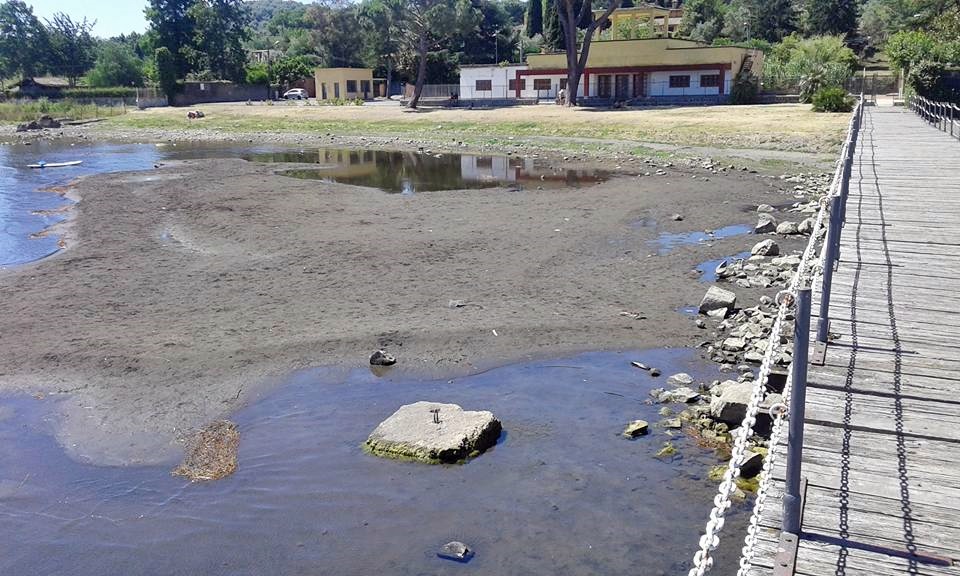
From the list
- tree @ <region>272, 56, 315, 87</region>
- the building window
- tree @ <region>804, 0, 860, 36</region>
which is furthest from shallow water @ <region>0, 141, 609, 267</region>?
tree @ <region>804, 0, 860, 36</region>

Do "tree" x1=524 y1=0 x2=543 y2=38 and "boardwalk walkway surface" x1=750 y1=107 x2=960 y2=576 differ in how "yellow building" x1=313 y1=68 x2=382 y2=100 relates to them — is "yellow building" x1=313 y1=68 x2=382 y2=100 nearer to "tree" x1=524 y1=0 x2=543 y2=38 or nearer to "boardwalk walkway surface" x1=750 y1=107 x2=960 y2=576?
"tree" x1=524 y1=0 x2=543 y2=38

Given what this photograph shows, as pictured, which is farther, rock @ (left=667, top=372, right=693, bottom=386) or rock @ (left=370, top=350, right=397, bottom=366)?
rock @ (left=370, top=350, right=397, bottom=366)

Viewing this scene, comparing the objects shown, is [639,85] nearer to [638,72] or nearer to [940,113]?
[638,72]

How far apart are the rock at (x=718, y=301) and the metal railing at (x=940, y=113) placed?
19821 mm

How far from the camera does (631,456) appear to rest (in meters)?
8.62

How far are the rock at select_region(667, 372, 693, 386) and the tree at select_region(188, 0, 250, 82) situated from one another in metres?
96.2

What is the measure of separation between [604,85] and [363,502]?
213 feet

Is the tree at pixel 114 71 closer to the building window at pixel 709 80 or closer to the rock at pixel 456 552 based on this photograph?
the building window at pixel 709 80

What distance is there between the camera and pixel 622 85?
222ft

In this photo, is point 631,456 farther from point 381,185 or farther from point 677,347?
point 381,185

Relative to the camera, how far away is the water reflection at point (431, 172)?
102ft

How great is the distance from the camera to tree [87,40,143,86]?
9956 cm

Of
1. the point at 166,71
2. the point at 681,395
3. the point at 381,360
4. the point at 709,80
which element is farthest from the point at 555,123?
the point at 166,71

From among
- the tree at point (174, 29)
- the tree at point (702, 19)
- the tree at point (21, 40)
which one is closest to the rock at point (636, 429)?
the tree at point (174, 29)
